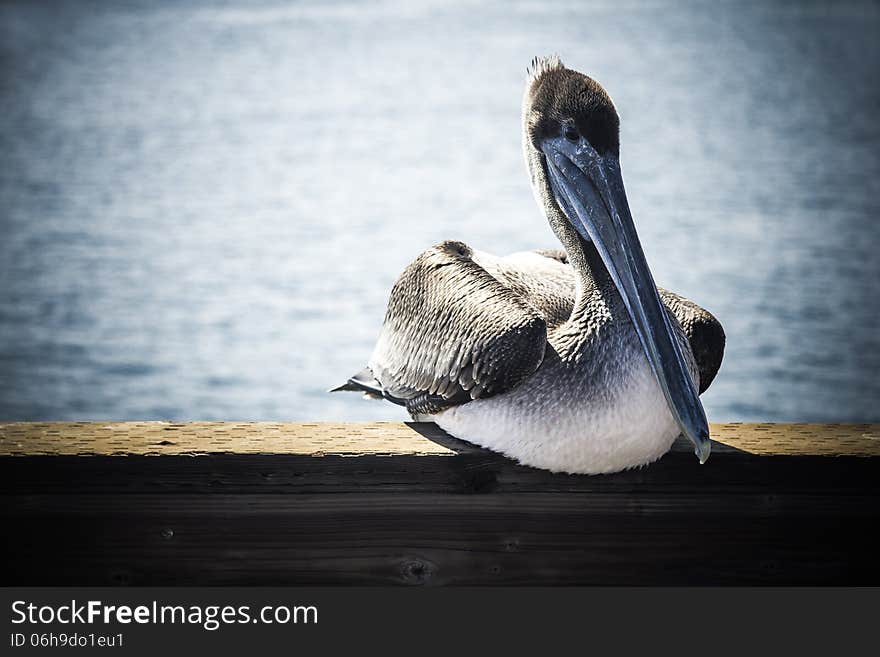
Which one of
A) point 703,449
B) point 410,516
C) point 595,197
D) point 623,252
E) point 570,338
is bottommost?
point 410,516

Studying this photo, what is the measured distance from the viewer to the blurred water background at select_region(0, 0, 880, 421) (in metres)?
7.85

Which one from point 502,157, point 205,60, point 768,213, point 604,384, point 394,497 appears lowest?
point 394,497

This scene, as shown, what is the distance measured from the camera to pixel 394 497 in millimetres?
2467

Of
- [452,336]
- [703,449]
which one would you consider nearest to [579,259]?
[452,336]

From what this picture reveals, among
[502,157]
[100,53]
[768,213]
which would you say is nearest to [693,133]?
[502,157]

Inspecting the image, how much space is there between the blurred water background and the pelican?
13.6ft

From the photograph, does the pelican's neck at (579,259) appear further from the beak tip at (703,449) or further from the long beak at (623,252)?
the beak tip at (703,449)

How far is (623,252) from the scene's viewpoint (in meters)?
2.69

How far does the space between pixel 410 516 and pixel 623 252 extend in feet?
2.52

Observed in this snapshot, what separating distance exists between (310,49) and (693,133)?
38.7 ft

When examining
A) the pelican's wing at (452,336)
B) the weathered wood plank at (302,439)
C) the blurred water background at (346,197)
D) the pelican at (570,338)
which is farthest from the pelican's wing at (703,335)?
the blurred water background at (346,197)

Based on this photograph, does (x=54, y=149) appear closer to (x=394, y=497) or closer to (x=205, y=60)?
(x=205, y=60)

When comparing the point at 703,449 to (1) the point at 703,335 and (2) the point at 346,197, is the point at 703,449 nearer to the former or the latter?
(1) the point at 703,335

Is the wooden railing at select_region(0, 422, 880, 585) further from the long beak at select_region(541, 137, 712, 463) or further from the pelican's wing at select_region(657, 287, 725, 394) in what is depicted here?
the pelican's wing at select_region(657, 287, 725, 394)
